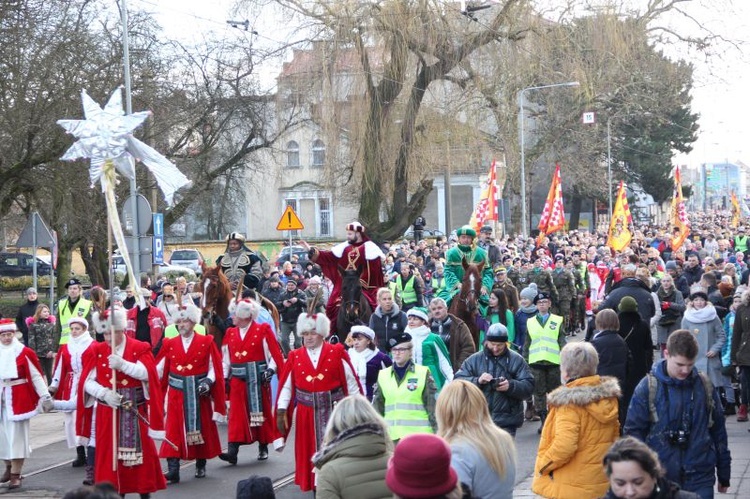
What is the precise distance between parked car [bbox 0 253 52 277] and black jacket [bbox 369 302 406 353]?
3576cm

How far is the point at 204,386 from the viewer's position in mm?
11523

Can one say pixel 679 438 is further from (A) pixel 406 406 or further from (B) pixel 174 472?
(B) pixel 174 472

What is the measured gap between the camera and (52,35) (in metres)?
20.7

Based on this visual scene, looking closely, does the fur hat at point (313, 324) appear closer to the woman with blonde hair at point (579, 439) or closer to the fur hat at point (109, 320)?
the fur hat at point (109, 320)

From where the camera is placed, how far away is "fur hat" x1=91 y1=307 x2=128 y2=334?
9734mm

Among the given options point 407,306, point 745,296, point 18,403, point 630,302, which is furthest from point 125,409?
point 407,306

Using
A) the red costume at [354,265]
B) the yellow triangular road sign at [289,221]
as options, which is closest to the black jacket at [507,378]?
the red costume at [354,265]

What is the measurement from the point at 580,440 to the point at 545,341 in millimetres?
6841

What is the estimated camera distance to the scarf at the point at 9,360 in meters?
11.6

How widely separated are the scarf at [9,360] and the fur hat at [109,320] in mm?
1774

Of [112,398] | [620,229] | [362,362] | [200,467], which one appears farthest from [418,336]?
[620,229]

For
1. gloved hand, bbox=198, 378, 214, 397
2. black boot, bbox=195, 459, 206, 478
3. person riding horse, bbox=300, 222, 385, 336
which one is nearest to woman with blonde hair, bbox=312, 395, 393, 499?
gloved hand, bbox=198, 378, 214, 397

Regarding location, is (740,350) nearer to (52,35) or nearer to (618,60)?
(52,35)

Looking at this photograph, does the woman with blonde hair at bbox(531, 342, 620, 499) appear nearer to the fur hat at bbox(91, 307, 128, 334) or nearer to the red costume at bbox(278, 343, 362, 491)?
the red costume at bbox(278, 343, 362, 491)
